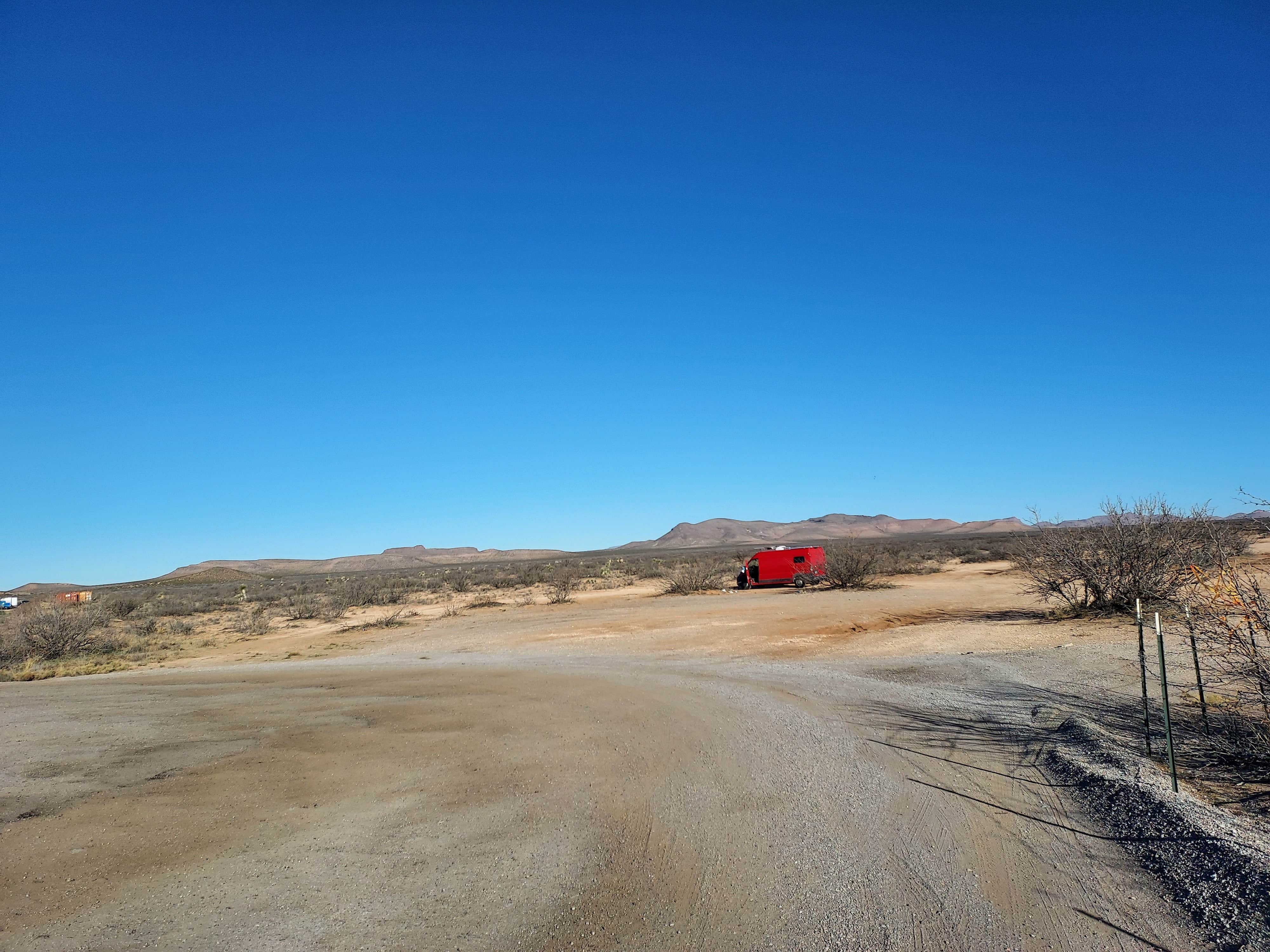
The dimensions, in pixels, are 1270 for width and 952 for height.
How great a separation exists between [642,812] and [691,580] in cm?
3273

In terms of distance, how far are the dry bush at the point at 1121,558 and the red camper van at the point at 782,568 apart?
16810mm

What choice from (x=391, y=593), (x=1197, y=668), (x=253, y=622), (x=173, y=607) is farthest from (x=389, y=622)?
(x=1197, y=668)

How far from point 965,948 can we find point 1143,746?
4.71 metres

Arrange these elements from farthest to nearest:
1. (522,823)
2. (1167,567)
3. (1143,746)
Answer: (1167,567), (1143,746), (522,823)

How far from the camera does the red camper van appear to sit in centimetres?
3944

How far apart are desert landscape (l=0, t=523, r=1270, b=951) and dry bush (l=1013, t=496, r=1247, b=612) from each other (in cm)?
347

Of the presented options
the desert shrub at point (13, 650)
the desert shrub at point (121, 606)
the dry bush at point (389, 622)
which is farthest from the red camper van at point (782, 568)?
the desert shrub at point (121, 606)

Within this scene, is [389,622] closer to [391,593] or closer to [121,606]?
[391,593]

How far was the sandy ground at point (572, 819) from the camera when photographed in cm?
521

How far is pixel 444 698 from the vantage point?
44.7 ft

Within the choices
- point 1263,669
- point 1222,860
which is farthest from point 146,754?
point 1263,669

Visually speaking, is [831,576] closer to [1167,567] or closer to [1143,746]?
[1167,567]

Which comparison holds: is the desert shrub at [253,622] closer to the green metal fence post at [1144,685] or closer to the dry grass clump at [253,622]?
the dry grass clump at [253,622]

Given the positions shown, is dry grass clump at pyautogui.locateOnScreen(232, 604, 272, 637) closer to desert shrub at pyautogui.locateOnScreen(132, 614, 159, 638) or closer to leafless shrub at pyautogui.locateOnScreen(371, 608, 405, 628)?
desert shrub at pyautogui.locateOnScreen(132, 614, 159, 638)
